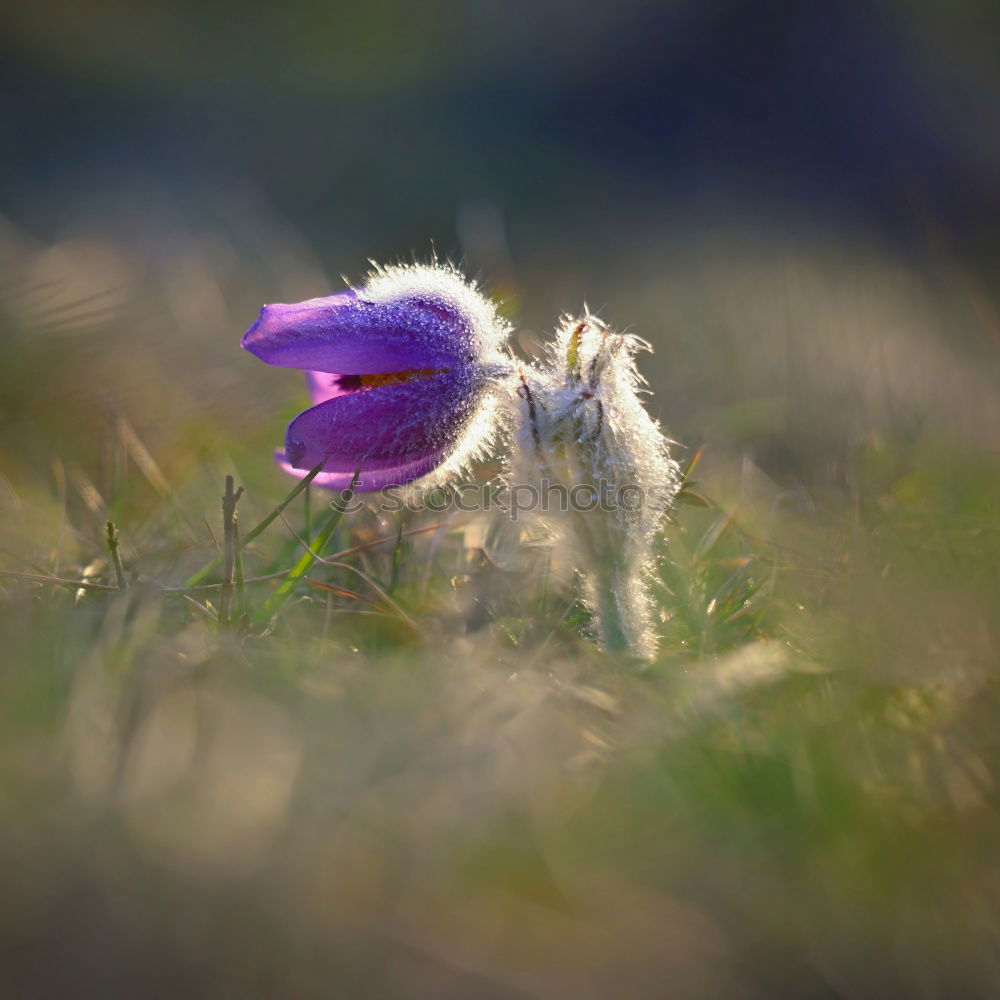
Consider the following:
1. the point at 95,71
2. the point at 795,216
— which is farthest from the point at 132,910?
the point at 95,71

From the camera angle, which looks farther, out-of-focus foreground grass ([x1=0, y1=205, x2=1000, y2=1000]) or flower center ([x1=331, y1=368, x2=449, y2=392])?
flower center ([x1=331, y1=368, x2=449, y2=392])

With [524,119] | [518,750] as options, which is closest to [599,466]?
[518,750]

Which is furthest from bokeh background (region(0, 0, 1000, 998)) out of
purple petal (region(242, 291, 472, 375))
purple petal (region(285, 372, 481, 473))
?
purple petal (region(242, 291, 472, 375))

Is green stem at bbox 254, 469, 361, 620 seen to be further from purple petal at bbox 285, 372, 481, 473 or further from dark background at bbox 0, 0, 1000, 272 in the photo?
dark background at bbox 0, 0, 1000, 272

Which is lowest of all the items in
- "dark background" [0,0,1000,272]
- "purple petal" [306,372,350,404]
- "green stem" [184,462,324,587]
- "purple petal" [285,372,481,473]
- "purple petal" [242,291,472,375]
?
"green stem" [184,462,324,587]

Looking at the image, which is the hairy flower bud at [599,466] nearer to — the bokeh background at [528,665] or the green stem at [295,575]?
the bokeh background at [528,665]

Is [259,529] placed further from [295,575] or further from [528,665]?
[528,665]


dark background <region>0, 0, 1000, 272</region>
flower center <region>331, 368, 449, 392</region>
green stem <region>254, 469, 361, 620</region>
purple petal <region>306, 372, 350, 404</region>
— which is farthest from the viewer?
dark background <region>0, 0, 1000, 272</region>
